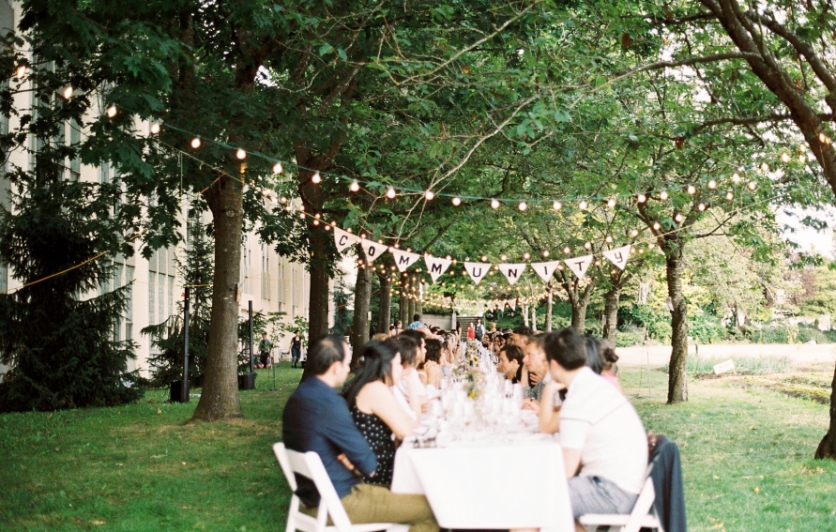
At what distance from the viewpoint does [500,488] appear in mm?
5328

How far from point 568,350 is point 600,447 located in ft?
1.98

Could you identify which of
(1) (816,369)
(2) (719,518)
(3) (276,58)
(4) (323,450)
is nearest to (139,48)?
(3) (276,58)

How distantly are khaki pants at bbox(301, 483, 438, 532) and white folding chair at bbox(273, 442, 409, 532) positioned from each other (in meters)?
0.05

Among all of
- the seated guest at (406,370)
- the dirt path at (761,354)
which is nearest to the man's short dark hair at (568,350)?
the seated guest at (406,370)

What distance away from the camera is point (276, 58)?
46.5 ft

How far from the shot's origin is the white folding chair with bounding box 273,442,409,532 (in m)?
5.33

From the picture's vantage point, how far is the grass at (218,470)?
7.93 meters

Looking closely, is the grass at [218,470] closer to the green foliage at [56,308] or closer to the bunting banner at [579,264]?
the green foliage at [56,308]

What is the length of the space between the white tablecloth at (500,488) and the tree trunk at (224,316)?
31.9 ft

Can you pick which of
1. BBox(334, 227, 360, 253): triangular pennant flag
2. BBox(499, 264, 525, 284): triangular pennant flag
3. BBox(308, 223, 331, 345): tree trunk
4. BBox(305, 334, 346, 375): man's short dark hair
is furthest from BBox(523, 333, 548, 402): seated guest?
BBox(308, 223, 331, 345): tree trunk

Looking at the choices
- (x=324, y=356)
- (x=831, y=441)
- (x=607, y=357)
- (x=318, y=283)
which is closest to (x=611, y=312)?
(x=318, y=283)

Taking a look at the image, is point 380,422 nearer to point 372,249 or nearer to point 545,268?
point 372,249

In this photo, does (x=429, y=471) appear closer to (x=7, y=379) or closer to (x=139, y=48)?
(x=139, y=48)

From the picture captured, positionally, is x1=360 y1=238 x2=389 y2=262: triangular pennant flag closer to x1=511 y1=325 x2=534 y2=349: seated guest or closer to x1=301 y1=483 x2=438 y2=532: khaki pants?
x1=511 y1=325 x2=534 y2=349: seated guest
